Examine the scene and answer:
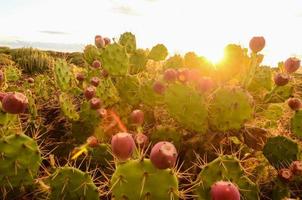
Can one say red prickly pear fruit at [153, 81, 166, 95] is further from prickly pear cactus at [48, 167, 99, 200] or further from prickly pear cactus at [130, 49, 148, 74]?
prickly pear cactus at [130, 49, 148, 74]

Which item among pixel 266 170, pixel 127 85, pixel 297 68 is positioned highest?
pixel 297 68

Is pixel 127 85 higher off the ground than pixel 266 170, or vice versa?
pixel 127 85

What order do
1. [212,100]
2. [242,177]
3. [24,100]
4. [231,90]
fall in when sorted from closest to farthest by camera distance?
[24,100]
[242,177]
[231,90]
[212,100]

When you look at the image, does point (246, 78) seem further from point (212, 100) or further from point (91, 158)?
point (91, 158)

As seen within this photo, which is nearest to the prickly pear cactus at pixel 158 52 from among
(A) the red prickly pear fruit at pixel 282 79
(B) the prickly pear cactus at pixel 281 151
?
(A) the red prickly pear fruit at pixel 282 79

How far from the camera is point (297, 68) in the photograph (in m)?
3.99

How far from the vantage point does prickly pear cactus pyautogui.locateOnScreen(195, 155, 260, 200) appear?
8.50 ft

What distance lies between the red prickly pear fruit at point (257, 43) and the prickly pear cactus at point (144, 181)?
192 cm

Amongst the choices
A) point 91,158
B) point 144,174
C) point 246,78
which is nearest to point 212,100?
point 246,78

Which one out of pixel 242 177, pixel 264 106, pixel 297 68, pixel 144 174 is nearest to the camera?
pixel 144 174

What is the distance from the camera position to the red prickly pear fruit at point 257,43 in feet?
12.3

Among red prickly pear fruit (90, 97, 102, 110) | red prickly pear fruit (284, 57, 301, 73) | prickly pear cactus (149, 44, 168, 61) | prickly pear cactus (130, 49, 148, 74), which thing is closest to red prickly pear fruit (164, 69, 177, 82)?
red prickly pear fruit (90, 97, 102, 110)

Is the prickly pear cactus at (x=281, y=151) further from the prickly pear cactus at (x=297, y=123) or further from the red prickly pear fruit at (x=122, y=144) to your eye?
the red prickly pear fruit at (x=122, y=144)

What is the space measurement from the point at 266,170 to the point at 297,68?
1025 millimetres
